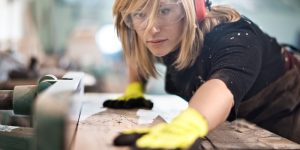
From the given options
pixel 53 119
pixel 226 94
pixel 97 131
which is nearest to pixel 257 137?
pixel 226 94

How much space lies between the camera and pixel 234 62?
0.65 m

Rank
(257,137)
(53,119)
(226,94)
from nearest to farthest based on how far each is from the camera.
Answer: (53,119), (226,94), (257,137)

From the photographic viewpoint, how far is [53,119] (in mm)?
412

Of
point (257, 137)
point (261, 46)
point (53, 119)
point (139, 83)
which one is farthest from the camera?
point (139, 83)

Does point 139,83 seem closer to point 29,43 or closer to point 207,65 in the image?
point 207,65

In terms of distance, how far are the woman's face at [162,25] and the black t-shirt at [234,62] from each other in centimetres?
4

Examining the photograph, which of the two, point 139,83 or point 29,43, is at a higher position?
point 139,83

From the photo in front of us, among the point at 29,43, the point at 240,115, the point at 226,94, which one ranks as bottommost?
the point at 29,43

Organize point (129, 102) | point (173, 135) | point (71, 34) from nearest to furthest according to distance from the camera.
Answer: point (173, 135) < point (129, 102) < point (71, 34)

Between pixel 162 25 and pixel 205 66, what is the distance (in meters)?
0.12

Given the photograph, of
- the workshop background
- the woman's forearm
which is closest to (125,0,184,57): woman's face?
the woman's forearm

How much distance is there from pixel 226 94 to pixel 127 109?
346mm

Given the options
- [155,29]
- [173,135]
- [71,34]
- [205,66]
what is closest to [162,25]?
[155,29]

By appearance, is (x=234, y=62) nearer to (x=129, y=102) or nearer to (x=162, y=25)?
(x=162, y=25)
